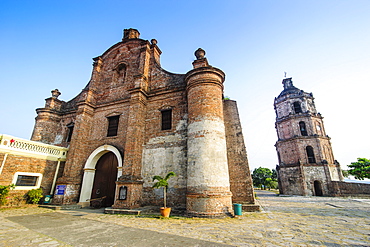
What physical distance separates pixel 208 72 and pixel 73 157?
33.4 ft

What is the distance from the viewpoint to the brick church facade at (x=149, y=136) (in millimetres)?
8320

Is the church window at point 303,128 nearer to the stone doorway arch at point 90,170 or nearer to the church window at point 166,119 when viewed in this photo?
the church window at point 166,119

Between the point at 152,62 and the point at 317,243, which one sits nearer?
the point at 317,243

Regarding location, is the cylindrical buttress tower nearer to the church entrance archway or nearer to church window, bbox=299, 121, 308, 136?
the church entrance archway

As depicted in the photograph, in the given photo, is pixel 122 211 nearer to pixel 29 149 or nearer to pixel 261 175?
pixel 29 149

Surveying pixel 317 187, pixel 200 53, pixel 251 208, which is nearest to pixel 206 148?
pixel 251 208

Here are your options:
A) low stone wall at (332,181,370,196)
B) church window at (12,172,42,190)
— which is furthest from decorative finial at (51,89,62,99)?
low stone wall at (332,181,370,196)

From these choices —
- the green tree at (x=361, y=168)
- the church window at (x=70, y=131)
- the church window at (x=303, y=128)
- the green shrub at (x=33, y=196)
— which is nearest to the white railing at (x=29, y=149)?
the church window at (x=70, y=131)

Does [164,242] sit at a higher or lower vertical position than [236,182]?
lower

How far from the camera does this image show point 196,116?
9070mm

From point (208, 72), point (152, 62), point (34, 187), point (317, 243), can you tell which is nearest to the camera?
point (317, 243)

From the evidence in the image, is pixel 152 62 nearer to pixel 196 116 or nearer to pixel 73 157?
pixel 196 116

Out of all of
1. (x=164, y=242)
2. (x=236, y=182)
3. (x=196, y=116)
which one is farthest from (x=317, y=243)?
(x=196, y=116)

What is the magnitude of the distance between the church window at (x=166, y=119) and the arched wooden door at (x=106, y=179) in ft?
12.9
